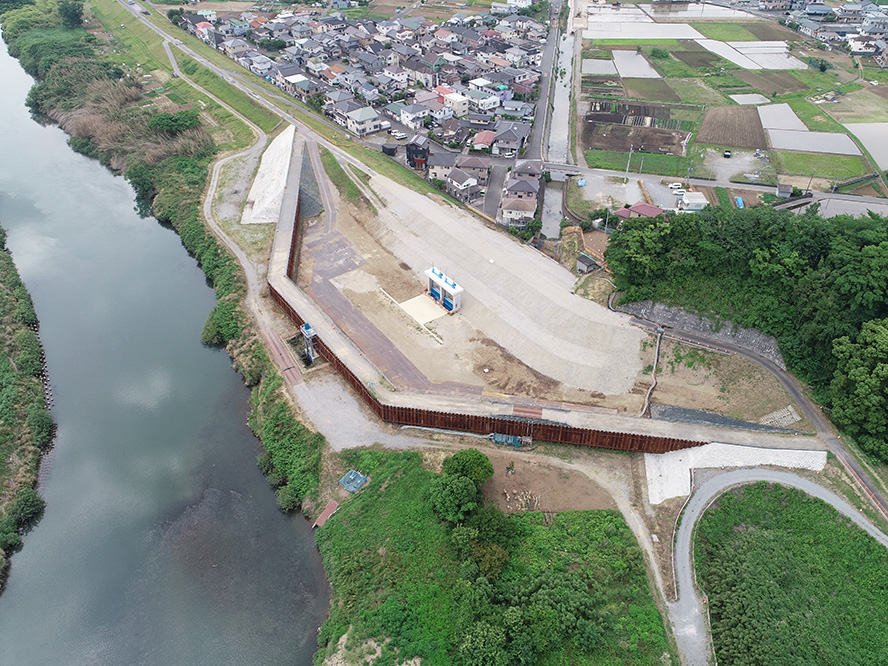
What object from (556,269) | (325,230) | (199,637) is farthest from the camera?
(325,230)

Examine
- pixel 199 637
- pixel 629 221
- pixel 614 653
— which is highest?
pixel 629 221

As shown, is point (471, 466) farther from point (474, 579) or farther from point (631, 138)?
point (631, 138)

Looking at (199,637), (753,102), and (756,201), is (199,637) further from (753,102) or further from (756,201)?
(753,102)

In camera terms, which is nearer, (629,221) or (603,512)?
(603,512)

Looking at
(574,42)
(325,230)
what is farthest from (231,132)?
(574,42)

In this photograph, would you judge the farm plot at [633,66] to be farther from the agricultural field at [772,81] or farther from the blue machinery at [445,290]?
the blue machinery at [445,290]

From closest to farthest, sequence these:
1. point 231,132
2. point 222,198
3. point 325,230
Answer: point 325,230 < point 222,198 < point 231,132

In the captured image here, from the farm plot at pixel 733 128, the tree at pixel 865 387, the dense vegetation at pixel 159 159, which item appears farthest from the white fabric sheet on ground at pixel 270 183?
the farm plot at pixel 733 128
